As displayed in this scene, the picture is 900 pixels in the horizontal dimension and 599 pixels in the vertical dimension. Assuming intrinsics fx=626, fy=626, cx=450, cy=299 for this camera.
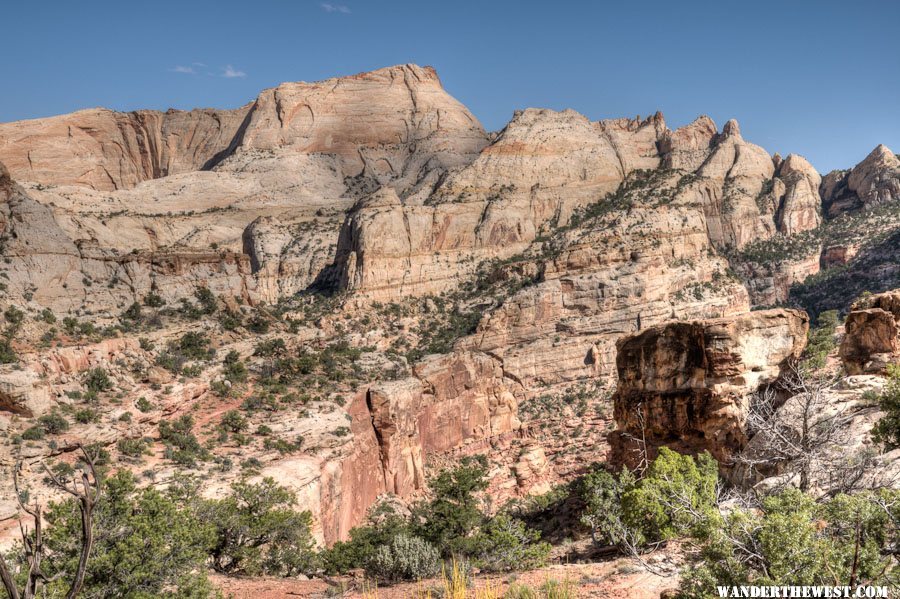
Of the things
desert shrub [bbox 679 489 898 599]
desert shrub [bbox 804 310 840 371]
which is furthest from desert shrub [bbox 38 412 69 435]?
desert shrub [bbox 804 310 840 371]

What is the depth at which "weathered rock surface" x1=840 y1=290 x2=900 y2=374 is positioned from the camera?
992 inches

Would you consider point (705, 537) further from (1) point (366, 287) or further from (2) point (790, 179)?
(2) point (790, 179)

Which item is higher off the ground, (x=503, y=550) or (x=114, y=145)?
(x=114, y=145)

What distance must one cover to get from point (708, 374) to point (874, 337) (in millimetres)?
6828

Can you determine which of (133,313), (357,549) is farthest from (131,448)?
(133,313)

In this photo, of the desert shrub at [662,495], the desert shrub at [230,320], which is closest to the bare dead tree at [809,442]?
the desert shrub at [662,495]

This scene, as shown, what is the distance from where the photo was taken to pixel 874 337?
84.2 ft

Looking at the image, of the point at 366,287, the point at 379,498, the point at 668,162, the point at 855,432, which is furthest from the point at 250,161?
the point at 855,432

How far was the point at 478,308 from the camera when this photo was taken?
70.6m

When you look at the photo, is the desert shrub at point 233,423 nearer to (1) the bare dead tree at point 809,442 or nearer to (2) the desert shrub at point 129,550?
(2) the desert shrub at point 129,550

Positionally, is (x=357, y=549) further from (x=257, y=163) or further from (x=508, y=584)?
(x=257, y=163)

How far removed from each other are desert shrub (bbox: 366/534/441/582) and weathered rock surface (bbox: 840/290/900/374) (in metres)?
18.8

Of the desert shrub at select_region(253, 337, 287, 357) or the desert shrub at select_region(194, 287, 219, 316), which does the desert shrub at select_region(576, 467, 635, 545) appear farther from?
the desert shrub at select_region(194, 287, 219, 316)

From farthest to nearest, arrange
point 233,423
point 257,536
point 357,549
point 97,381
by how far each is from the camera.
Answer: point 233,423 < point 97,381 < point 357,549 < point 257,536
